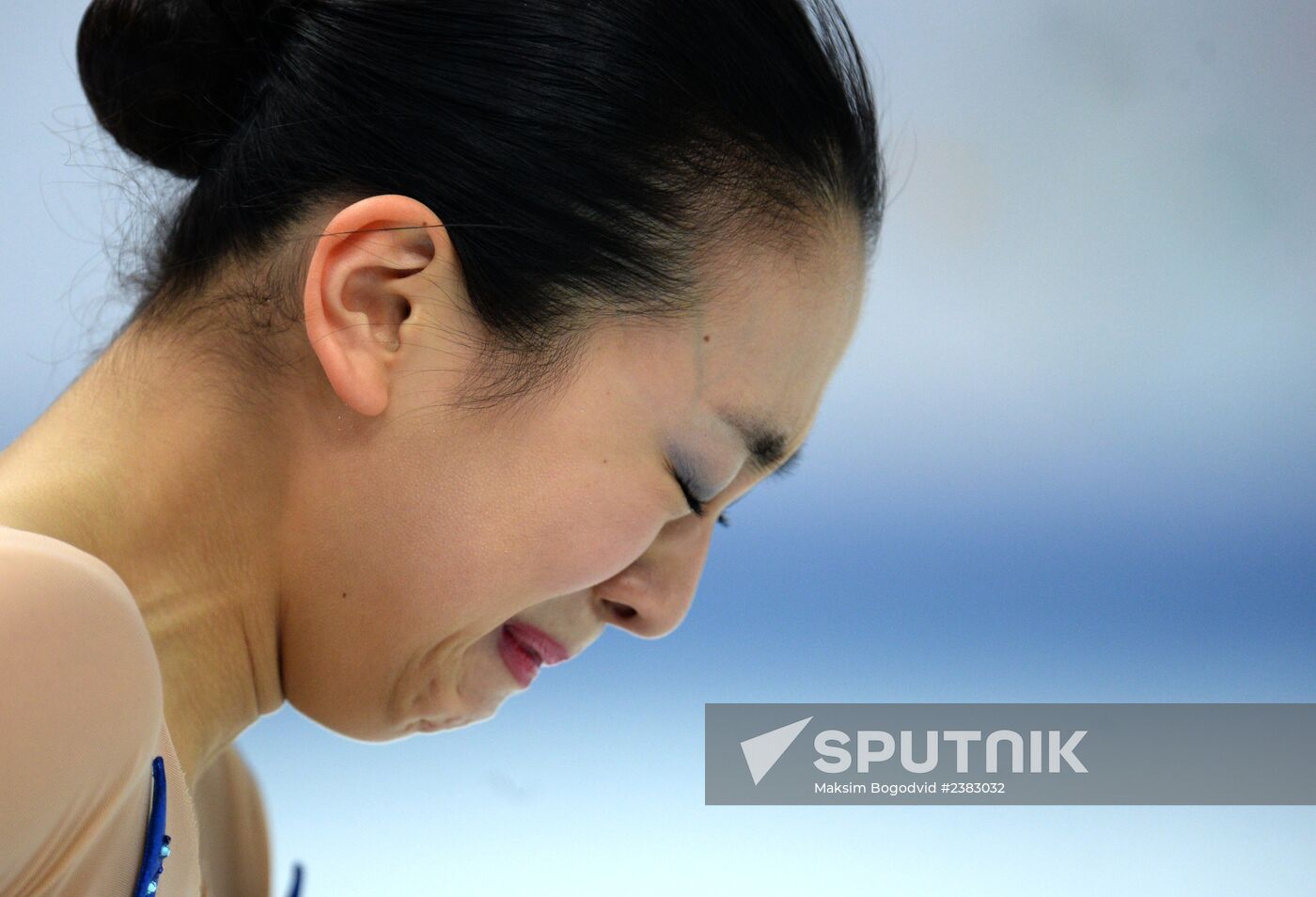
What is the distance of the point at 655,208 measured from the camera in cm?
77

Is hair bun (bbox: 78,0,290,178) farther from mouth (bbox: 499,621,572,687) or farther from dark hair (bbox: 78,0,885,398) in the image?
mouth (bbox: 499,621,572,687)

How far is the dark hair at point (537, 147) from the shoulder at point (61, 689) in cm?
25

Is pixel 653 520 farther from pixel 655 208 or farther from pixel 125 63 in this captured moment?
pixel 125 63

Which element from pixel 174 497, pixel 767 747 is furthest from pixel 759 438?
pixel 767 747

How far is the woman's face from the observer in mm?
752

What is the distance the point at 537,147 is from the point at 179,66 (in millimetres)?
264

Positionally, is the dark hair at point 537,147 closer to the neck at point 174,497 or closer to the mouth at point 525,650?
the neck at point 174,497

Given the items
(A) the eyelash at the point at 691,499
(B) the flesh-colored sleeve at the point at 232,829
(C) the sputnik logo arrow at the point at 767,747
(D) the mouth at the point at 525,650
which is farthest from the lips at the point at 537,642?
(C) the sputnik logo arrow at the point at 767,747

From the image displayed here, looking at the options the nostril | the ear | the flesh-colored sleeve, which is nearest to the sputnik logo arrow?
the flesh-colored sleeve

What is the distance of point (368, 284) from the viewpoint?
75 cm

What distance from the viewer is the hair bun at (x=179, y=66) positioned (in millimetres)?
841

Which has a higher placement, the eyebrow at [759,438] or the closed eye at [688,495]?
the eyebrow at [759,438]

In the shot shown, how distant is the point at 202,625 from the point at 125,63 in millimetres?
368

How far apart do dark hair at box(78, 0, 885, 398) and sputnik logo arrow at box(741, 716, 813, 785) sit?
3.78ft
